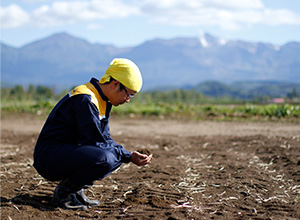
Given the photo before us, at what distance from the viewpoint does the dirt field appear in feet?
10.4

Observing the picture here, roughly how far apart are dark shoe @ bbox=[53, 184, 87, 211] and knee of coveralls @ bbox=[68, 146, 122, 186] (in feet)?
0.57

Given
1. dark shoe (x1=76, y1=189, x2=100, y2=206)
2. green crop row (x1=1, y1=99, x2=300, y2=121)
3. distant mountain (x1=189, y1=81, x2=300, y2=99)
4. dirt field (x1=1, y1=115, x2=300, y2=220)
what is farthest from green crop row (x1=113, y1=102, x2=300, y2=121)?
distant mountain (x1=189, y1=81, x2=300, y2=99)

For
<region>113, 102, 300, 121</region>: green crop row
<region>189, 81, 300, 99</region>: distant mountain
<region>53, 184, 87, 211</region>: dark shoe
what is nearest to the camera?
<region>53, 184, 87, 211</region>: dark shoe

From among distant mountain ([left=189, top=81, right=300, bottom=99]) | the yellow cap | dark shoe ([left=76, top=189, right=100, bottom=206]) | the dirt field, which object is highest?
the yellow cap

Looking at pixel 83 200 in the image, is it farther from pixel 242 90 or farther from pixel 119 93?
pixel 242 90

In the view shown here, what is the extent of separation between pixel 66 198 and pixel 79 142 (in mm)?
598

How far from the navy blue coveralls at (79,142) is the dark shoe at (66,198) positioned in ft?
0.47

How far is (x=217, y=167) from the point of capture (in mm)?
5055

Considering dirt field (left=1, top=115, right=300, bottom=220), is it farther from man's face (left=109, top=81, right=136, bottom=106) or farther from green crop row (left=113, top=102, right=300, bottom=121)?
green crop row (left=113, top=102, right=300, bottom=121)

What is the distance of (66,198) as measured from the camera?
10.8ft

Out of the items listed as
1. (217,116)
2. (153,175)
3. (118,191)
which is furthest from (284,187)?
(217,116)

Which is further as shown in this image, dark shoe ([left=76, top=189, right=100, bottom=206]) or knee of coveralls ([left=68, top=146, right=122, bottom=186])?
dark shoe ([left=76, top=189, right=100, bottom=206])

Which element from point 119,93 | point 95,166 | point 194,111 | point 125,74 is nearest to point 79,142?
point 95,166

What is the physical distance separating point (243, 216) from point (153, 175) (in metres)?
1.73
